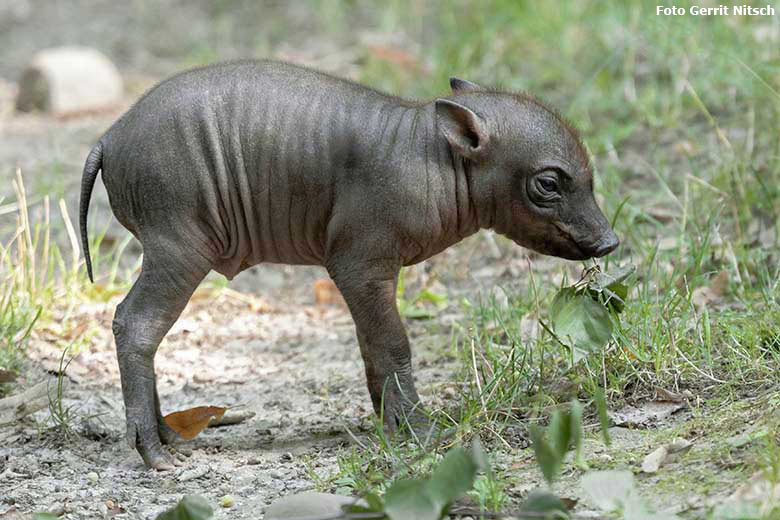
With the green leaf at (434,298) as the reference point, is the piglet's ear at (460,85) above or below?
above

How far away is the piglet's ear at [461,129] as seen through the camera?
428 centimetres

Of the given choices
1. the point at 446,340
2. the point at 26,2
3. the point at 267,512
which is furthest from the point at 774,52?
the point at 26,2

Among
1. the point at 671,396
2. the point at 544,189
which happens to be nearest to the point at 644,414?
the point at 671,396

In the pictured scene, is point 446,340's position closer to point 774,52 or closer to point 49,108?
point 774,52

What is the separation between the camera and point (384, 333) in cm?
442

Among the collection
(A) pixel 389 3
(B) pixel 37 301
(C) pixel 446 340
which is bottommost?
(C) pixel 446 340

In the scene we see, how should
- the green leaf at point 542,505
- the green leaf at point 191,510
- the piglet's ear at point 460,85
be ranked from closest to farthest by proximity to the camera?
the green leaf at point 542,505
the green leaf at point 191,510
the piglet's ear at point 460,85

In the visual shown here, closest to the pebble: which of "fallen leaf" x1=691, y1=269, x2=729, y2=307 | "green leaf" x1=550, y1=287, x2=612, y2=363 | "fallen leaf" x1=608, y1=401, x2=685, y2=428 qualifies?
"green leaf" x1=550, y1=287, x2=612, y2=363

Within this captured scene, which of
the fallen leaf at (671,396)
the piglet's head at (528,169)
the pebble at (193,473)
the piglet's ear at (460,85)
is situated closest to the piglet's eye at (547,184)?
the piglet's head at (528,169)

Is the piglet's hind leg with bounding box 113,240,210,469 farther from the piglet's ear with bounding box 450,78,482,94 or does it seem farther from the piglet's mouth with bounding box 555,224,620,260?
the piglet's mouth with bounding box 555,224,620,260

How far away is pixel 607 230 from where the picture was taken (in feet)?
14.4

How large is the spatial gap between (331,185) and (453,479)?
1.62 meters

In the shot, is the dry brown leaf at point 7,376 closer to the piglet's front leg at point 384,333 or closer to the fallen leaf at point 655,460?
the piglet's front leg at point 384,333

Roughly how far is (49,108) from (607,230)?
20.4 ft
